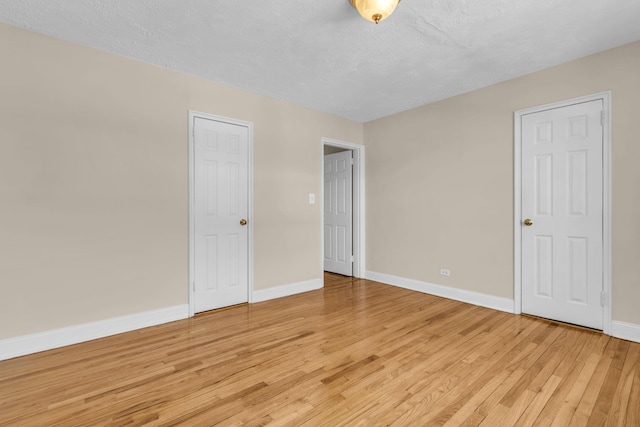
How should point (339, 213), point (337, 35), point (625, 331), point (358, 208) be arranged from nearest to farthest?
point (337, 35), point (625, 331), point (358, 208), point (339, 213)

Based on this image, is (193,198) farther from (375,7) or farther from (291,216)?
(375,7)

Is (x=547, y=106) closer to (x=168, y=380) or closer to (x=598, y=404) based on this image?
(x=598, y=404)

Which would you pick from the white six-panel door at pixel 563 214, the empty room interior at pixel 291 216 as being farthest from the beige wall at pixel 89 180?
the white six-panel door at pixel 563 214

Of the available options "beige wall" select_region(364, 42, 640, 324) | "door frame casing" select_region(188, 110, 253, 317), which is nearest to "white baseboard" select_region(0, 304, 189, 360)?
"door frame casing" select_region(188, 110, 253, 317)

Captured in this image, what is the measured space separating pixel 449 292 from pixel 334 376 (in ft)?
7.68

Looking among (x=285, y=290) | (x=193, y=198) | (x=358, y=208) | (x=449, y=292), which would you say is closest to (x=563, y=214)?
(x=449, y=292)

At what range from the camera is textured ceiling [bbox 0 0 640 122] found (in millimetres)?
2129

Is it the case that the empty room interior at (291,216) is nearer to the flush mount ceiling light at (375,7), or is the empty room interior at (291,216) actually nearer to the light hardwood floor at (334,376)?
the light hardwood floor at (334,376)

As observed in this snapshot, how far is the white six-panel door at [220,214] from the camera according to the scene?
129 inches

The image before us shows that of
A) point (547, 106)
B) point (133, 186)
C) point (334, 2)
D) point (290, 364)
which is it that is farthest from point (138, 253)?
point (547, 106)

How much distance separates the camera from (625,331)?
2.58 metres

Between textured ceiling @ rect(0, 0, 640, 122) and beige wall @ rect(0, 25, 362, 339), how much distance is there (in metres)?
0.24

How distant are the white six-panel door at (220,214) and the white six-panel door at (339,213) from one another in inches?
74.2

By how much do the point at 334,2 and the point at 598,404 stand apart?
2968mm
